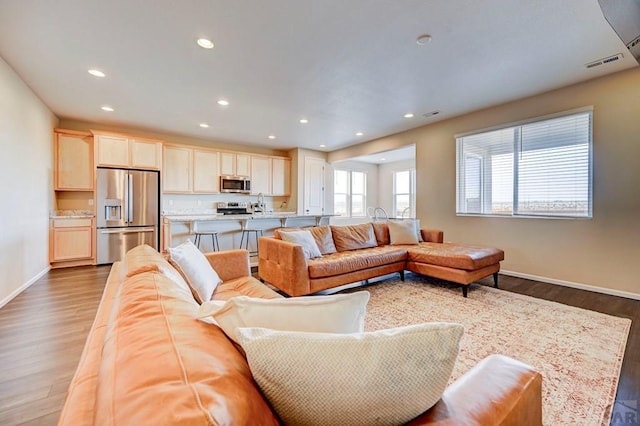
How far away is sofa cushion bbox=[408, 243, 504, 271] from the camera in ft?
10.8

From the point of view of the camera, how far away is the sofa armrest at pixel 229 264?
8.07 feet

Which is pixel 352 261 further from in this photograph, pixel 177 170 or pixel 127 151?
pixel 127 151

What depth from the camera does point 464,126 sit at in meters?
4.80

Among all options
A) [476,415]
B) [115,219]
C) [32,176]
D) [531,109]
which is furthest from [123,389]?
[115,219]

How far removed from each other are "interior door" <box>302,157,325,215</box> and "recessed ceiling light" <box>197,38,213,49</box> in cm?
474

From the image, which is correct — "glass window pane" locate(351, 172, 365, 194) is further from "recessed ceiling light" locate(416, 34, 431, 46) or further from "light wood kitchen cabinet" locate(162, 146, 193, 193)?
"recessed ceiling light" locate(416, 34, 431, 46)

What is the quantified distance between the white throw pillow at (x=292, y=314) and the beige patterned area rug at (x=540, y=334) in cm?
148

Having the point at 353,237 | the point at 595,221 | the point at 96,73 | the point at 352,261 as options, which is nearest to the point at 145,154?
the point at 96,73

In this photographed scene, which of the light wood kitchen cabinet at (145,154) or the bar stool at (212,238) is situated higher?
the light wood kitchen cabinet at (145,154)

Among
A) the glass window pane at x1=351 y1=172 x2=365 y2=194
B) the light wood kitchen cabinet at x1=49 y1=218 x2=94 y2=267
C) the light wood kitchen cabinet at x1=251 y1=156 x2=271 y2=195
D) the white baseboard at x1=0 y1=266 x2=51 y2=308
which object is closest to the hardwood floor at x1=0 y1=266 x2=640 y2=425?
the white baseboard at x1=0 y1=266 x2=51 y2=308

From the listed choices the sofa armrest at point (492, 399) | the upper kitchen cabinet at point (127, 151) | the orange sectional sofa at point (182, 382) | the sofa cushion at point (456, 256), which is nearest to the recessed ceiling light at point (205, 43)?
the orange sectional sofa at point (182, 382)

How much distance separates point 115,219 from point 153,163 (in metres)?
1.21

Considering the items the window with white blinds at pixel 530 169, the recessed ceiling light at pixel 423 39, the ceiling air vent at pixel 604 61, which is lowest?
the window with white blinds at pixel 530 169

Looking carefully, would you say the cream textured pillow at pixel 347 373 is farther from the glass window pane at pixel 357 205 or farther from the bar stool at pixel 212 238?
the glass window pane at pixel 357 205
